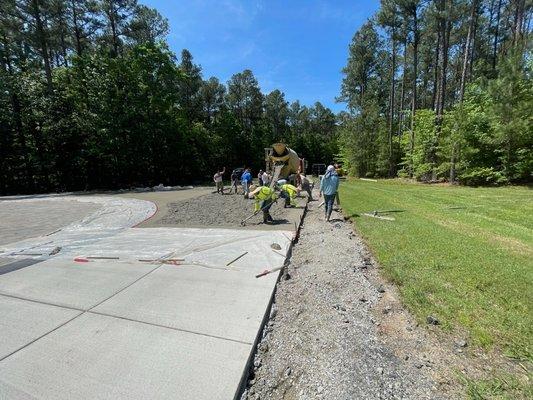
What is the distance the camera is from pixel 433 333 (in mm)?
2900

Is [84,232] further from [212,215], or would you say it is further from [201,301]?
[201,301]

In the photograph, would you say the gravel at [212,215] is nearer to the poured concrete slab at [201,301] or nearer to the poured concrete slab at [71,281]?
the poured concrete slab at [71,281]

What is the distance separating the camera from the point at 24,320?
3.25 meters

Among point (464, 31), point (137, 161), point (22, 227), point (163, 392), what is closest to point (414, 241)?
point (163, 392)

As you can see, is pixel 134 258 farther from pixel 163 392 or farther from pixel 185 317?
pixel 163 392

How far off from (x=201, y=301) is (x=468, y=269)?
13.2 feet

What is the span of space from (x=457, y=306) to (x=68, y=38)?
37.1 metres

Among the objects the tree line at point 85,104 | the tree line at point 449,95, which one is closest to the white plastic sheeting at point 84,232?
the tree line at point 85,104

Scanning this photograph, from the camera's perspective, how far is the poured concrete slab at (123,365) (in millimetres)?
2205

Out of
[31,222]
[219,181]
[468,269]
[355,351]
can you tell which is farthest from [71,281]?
[219,181]

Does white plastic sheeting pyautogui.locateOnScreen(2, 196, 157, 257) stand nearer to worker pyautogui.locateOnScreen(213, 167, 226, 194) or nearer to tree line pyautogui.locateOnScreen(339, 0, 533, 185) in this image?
worker pyautogui.locateOnScreen(213, 167, 226, 194)

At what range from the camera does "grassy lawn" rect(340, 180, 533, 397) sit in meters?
2.92

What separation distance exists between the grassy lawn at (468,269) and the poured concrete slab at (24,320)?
4.20 meters

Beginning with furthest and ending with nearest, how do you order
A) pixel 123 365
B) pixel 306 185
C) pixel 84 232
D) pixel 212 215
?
pixel 306 185, pixel 212 215, pixel 84 232, pixel 123 365
